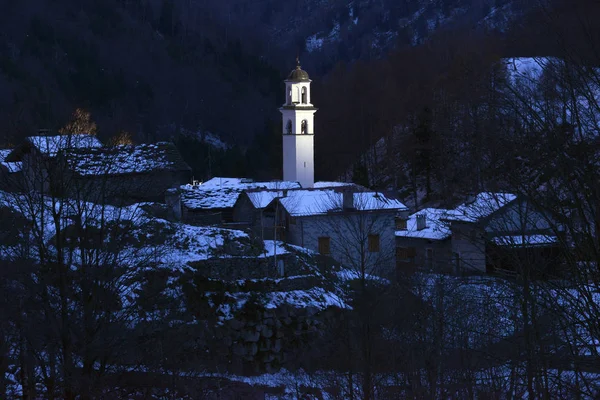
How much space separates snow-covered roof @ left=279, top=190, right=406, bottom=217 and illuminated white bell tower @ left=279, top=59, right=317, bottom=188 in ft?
48.5


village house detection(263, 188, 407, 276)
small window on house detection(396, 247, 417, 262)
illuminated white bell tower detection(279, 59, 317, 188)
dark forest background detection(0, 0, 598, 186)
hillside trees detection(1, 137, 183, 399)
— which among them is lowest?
hillside trees detection(1, 137, 183, 399)

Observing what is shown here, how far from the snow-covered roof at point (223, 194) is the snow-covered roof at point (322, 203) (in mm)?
1743

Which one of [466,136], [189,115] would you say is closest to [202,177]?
[189,115]

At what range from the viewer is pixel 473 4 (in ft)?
341

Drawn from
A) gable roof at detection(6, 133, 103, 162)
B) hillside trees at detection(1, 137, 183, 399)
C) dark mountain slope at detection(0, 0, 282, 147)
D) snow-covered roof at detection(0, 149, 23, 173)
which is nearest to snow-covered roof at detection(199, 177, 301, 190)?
snow-covered roof at detection(0, 149, 23, 173)

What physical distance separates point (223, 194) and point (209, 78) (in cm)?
3918

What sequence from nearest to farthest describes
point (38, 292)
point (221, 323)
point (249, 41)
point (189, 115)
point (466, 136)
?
point (466, 136)
point (38, 292)
point (221, 323)
point (189, 115)
point (249, 41)

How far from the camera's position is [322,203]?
31.0 meters

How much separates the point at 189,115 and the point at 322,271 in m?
47.7

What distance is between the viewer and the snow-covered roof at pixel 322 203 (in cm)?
3027

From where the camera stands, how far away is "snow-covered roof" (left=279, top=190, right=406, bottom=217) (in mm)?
30266

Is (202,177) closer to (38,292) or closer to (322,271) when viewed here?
(322,271)

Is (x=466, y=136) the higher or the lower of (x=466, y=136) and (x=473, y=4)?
the lower

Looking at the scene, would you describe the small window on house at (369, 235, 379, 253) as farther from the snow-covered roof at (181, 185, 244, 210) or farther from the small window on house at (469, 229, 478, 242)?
the small window on house at (469, 229, 478, 242)
